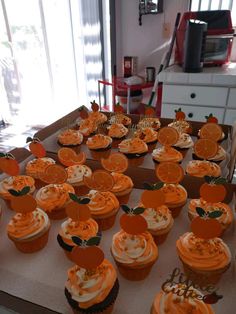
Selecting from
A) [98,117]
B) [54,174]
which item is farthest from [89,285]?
[98,117]

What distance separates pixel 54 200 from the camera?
1308 mm

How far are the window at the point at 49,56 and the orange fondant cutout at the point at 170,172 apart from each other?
10.1ft

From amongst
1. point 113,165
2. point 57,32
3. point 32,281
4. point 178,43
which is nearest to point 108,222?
point 113,165

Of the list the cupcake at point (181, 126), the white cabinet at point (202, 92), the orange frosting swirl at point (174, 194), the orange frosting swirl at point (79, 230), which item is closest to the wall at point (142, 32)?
the white cabinet at point (202, 92)

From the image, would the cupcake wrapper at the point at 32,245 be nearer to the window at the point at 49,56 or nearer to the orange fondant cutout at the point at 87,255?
the orange fondant cutout at the point at 87,255

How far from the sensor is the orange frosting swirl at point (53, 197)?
4.23 ft

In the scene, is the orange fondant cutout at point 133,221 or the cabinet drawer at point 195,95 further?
the cabinet drawer at point 195,95

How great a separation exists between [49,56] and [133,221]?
372 centimetres

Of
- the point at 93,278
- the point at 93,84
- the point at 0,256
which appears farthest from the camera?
the point at 93,84

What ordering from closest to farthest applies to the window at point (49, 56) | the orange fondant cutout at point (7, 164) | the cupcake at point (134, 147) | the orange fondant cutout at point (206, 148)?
the orange fondant cutout at point (7, 164) < the orange fondant cutout at point (206, 148) < the cupcake at point (134, 147) < the window at point (49, 56)

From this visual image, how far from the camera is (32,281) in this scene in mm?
976

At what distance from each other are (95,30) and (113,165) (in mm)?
2946

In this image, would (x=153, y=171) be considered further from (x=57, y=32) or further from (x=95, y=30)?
(x=57, y=32)

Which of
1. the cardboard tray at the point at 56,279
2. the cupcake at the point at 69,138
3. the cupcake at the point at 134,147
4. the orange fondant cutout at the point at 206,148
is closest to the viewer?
the cardboard tray at the point at 56,279
